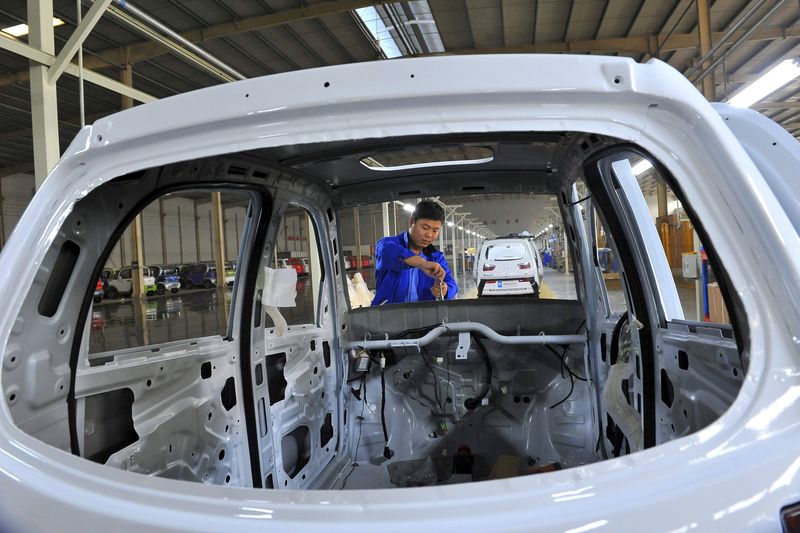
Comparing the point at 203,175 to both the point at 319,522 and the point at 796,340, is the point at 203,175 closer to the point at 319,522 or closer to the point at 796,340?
the point at 319,522

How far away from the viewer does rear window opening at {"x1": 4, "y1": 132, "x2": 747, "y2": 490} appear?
1.52m

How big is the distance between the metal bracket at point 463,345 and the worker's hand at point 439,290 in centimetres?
88

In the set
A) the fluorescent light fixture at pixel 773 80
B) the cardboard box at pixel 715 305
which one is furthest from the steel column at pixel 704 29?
the cardboard box at pixel 715 305

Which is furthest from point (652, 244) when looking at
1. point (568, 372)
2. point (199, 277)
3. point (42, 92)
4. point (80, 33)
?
point (199, 277)

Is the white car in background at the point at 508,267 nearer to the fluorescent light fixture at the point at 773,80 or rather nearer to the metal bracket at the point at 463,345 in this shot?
the fluorescent light fixture at the point at 773,80

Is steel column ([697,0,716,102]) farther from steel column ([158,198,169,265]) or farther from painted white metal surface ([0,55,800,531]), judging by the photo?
steel column ([158,198,169,265])

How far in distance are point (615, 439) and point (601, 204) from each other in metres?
1.14

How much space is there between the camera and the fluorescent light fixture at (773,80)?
424 cm

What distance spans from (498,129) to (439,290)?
103 inches

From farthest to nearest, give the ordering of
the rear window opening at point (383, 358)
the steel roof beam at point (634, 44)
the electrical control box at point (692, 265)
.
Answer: the steel roof beam at point (634, 44)
the electrical control box at point (692, 265)
the rear window opening at point (383, 358)

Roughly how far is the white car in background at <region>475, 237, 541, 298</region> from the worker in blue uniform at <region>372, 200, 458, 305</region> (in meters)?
7.49

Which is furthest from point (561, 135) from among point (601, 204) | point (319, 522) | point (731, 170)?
point (319, 522)

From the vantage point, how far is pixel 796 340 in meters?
0.86

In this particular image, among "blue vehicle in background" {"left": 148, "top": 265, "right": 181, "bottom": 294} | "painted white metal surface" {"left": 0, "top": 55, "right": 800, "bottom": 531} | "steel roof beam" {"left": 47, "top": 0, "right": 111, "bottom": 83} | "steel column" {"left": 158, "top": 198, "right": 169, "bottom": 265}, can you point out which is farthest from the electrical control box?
"steel column" {"left": 158, "top": 198, "right": 169, "bottom": 265}
